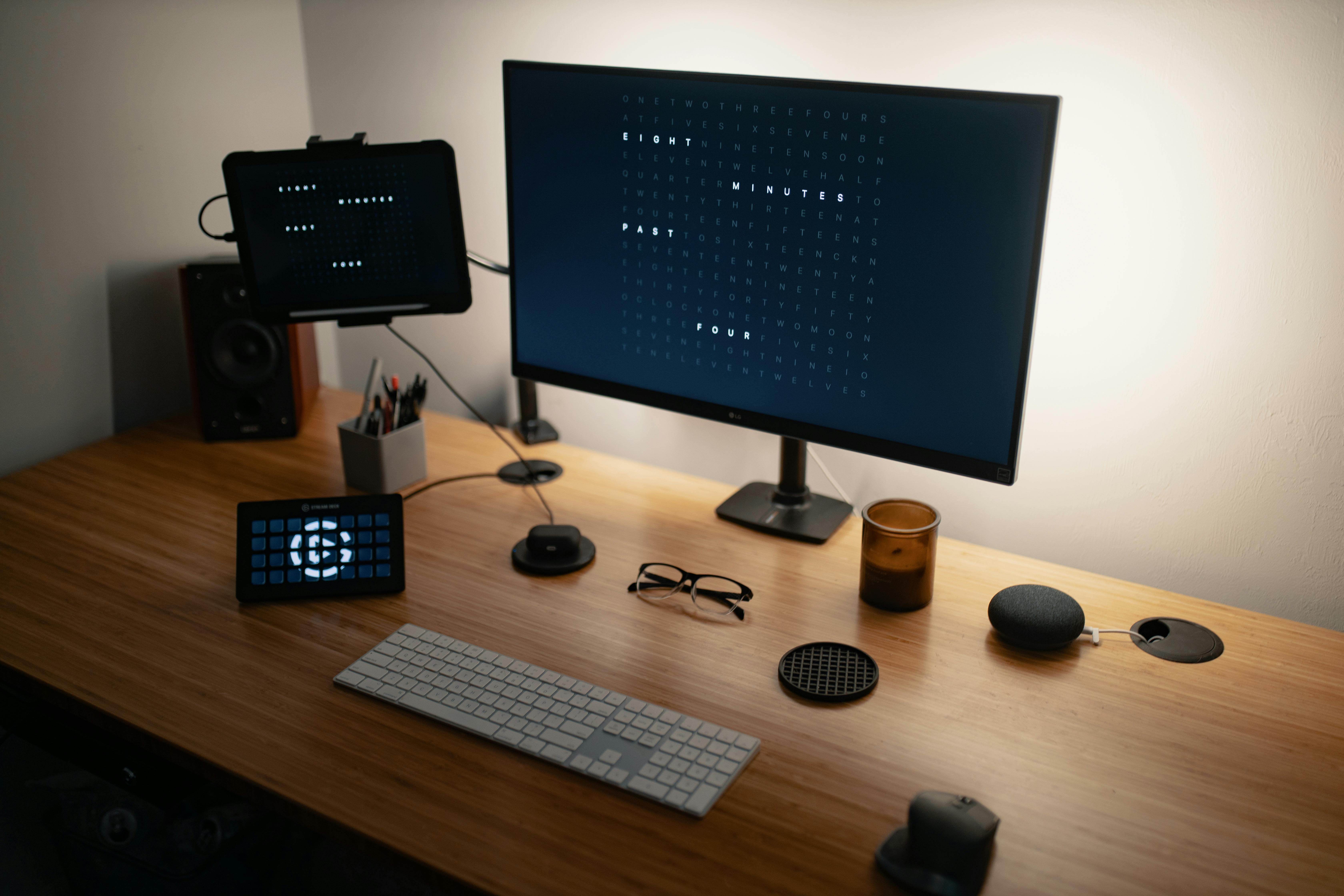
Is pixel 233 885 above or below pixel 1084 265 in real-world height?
below

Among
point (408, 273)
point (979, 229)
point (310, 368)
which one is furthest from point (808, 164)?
point (310, 368)

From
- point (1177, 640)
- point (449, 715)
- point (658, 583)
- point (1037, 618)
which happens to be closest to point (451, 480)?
point (658, 583)

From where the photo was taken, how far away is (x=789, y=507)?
A: 130 centimetres

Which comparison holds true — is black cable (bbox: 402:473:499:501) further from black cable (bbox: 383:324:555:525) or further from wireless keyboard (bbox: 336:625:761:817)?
wireless keyboard (bbox: 336:625:761:817)

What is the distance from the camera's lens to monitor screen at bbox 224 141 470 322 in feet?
3.94

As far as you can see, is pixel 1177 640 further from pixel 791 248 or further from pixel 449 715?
pixel 449 715

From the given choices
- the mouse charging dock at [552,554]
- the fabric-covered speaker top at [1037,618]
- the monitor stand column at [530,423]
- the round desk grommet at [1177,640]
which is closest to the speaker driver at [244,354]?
the monitor stand column at [530,423]

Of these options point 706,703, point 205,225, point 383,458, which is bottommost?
point 706,703

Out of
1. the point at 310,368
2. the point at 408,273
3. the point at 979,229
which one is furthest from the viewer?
the point at 310,368

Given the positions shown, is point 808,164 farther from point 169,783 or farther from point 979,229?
point 169,783

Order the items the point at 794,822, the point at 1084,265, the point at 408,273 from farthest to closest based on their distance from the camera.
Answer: the point at 408,273
the point at 1084,265
the point at 794,822

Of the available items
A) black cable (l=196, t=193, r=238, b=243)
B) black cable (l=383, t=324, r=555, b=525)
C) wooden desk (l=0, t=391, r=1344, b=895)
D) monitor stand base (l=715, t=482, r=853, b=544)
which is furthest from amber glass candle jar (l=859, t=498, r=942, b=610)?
black cable (l=196, t=193, r=238, b=243)

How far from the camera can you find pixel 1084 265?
3.76 ft

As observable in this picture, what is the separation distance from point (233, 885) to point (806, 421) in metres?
1.02
